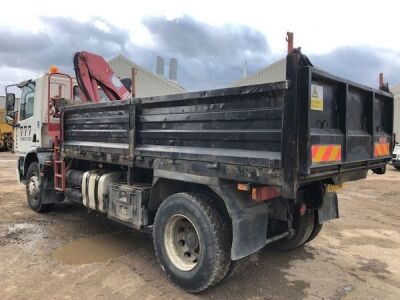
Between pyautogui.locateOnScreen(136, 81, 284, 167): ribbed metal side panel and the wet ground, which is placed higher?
pyautogui.locateOnScreen(136, 81, 284, 167): ribbed metal side panel

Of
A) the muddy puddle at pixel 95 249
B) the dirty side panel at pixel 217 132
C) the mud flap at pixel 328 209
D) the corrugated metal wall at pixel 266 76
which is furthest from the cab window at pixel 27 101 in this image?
the corrugated metal wall at pixel 266 76

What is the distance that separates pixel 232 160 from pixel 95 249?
271cm

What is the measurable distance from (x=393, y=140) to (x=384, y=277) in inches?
63.9

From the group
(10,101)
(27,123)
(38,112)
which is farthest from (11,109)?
(38,112)

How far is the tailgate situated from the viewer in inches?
122

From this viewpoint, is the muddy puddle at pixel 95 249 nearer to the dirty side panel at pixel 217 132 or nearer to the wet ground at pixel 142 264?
the wet ground at pixel 142 264

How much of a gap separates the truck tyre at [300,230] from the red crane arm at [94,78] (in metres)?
4.08

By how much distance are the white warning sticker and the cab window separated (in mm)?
5865

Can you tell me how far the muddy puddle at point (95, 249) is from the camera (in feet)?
16.0

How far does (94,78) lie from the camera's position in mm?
7086

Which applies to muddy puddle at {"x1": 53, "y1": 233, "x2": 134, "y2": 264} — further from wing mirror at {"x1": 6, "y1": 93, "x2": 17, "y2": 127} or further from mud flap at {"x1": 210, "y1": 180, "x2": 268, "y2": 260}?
wing mirror at {"x1": 6, "y1": 93, "x2": 17, "y2": 127}

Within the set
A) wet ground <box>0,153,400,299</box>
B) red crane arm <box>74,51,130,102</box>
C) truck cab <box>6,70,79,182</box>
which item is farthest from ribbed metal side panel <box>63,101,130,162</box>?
wet ground <box>0,153,400,299</box>

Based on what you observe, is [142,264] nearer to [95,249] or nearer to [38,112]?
[95,249]

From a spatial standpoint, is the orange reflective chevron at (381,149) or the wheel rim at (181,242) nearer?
the wheel rim at (181,242)
